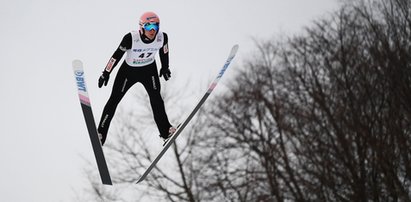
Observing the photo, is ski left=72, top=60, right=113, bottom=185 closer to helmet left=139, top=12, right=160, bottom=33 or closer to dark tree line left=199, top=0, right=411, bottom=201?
helmet left=139, top=12, right=160, bottom=33

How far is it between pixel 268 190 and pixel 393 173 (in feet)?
14.7

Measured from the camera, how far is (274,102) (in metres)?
21.3

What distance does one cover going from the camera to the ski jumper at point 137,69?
6.95 meters

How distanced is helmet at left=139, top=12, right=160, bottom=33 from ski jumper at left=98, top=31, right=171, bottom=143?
8.7 inches

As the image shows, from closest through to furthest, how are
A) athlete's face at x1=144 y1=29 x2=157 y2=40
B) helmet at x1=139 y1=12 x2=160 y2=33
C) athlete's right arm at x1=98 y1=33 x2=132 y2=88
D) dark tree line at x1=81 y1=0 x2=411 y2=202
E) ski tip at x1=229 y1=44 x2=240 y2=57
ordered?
helmet at x1=139 y1=12 x2=160 y2=33
athlete's face at x1=144 y1=29 x2=157 y2=40
athlete's right arm at x1=98 y1=33 x2=132 y2=88
ski tip at x1=229 y1=44 x2=240 y2=57
dark tree line at x1=81 y1=0 x2=411 y2=202

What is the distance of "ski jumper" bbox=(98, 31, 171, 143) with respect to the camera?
22.8ft

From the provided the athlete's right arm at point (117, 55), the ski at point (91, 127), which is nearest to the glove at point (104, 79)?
the athlete's right arm at point (117, 55)

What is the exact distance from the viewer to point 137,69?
725cm

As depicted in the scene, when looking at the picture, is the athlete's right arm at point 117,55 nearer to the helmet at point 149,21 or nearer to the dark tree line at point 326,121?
the helmet at point 149,21

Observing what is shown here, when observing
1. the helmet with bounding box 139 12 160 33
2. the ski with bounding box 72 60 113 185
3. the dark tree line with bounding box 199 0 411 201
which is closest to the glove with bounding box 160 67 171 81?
the helmet with bounding box 139 12 160 33

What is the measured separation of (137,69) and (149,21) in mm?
851

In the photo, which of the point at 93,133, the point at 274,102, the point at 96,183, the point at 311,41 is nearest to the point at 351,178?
the point at 274,102

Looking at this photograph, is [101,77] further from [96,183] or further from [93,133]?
[96,183]

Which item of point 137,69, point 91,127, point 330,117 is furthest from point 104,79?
point 330,117
